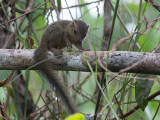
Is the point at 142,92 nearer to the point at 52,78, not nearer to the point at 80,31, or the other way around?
the point at 52,78

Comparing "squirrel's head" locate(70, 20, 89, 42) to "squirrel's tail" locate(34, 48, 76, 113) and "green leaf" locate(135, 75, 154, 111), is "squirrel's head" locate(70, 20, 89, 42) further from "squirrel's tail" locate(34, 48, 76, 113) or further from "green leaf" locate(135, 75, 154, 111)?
"green leaf" locate(135, 75, 154, 111)

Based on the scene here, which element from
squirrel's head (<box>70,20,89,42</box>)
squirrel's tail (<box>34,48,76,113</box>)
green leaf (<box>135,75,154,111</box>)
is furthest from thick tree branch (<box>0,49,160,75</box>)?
squirrel's head (<box>70,20,89,42</box>)

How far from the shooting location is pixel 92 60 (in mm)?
1948

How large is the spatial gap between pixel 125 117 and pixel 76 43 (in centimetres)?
163

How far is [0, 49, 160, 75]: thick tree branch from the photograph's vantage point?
202 cm

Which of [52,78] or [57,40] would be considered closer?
[52,78]

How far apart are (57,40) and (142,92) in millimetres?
1591

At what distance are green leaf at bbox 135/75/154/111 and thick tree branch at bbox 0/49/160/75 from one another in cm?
18

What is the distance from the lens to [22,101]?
155 inches

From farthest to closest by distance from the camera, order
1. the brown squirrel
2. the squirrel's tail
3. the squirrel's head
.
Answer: the squirrel's head
the brown squirrel
the squirrel's tail

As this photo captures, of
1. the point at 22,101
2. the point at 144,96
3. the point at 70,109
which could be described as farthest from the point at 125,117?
the point at 22,101

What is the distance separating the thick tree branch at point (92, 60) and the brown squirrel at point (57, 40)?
13cm

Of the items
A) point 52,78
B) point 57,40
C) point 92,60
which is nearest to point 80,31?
point 57,40

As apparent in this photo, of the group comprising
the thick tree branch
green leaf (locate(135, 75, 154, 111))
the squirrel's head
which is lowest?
green leaf (locate(135, 75, 154, 111))
